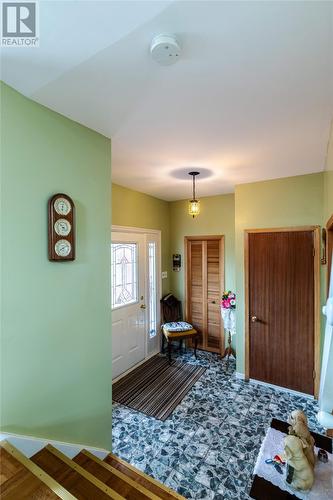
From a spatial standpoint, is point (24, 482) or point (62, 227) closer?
point (24, 482)

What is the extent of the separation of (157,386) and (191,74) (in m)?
3.33

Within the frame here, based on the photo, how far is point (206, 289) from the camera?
13.6ft

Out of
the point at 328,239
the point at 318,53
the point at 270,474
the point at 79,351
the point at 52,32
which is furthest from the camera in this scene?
the point at 328,239

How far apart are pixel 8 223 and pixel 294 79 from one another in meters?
1.71

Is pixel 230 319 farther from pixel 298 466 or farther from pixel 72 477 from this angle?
pixel 72 477

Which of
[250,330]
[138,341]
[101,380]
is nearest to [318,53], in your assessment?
[101,380]

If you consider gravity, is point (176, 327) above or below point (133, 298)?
below

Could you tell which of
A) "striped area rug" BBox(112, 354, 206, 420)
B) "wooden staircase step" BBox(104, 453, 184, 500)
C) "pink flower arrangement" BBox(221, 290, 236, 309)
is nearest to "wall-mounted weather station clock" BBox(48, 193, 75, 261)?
"wooden staircase step" BBox(104, 453, 184, 500)

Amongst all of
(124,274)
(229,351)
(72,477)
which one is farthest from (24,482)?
(229,351)

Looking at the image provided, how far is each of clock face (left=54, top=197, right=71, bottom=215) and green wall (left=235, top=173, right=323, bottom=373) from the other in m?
2.42

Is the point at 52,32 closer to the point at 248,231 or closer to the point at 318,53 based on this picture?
the point at 318,53

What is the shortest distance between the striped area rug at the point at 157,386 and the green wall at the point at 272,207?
819mm

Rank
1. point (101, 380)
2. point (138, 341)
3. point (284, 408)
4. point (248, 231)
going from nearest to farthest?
point (101, 380)
point (284, 408)
point (248, 231)
point (138, 341)

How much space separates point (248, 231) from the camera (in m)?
3.24
